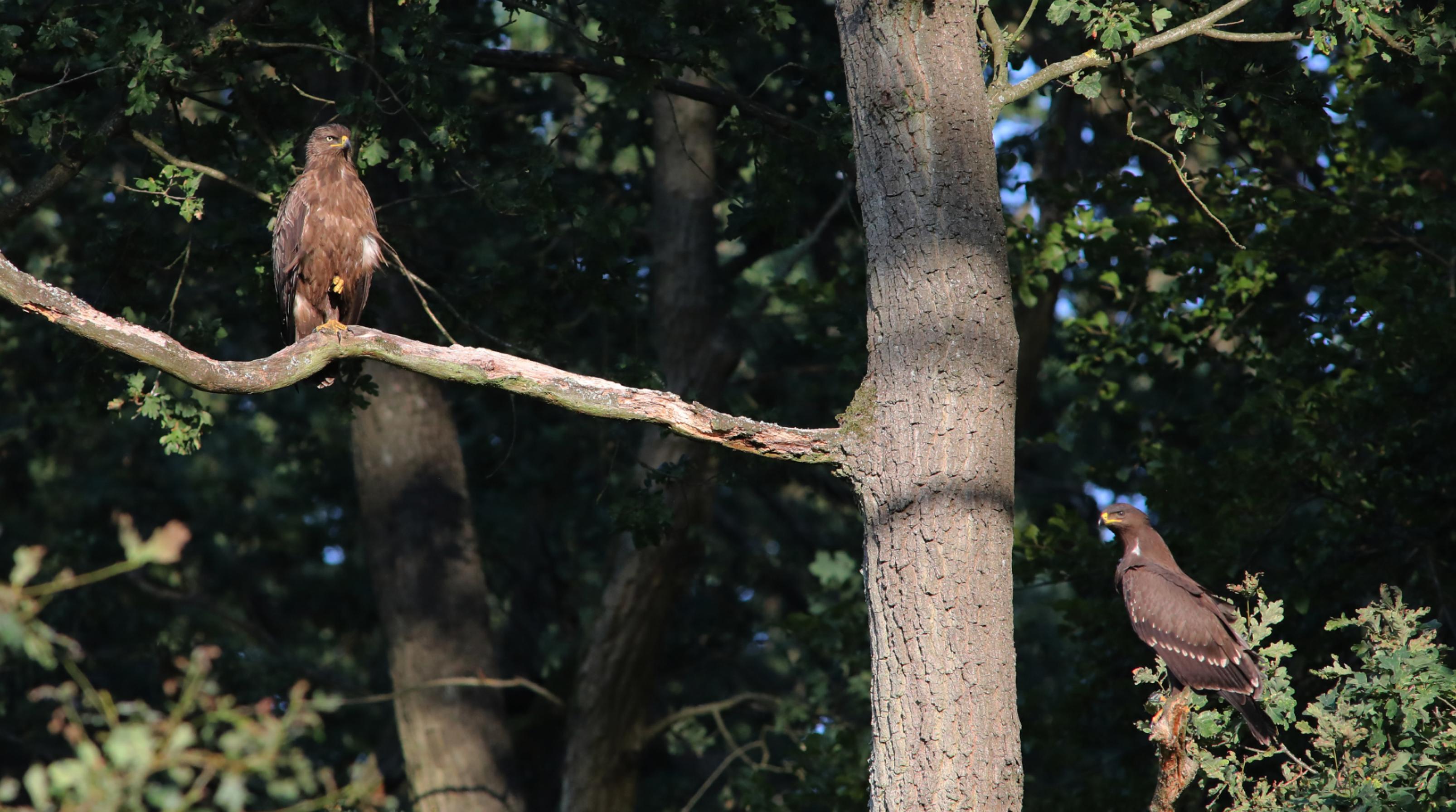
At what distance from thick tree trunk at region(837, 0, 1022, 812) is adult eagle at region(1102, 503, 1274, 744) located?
5.87ft

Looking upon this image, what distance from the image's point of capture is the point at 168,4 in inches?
209

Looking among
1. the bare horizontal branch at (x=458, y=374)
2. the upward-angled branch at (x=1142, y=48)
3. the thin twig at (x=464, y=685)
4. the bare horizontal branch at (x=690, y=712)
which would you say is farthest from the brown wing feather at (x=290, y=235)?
the bare horizontal branch at (x=690, y=712)

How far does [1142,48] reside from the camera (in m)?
4.31

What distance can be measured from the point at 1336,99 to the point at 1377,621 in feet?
12.8

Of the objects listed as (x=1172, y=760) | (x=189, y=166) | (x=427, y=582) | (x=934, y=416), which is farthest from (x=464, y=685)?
(x=934, y=416)

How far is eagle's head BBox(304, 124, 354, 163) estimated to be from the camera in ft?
19.5

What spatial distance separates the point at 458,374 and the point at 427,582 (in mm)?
4765

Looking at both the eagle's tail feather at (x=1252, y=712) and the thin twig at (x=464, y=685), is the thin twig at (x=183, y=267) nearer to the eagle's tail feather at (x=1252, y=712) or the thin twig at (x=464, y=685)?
the thin twig at (x=464, y=685)

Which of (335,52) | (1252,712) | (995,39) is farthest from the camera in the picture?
(335,52)

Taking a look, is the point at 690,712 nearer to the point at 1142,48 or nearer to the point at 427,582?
the point at 427,582

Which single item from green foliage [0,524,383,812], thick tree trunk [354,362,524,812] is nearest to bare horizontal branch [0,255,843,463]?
green foliage [0,524,383,812]

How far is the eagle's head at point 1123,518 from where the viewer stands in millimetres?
6012

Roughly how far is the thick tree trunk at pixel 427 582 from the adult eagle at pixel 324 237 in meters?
2.12

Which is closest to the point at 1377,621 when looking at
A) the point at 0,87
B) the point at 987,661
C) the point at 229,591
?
the point at 987,661
